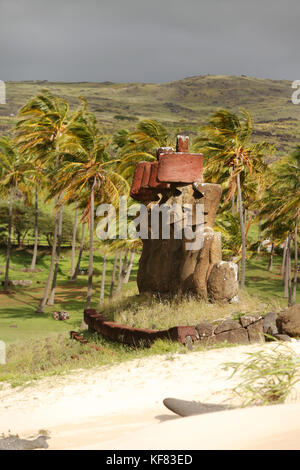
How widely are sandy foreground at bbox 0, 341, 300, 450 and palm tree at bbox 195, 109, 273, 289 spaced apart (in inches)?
580

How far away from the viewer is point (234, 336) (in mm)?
11719

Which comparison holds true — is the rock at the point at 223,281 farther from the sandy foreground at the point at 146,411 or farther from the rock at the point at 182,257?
the sandy foreground at the point at 146,411

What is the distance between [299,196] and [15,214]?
96.8 ft

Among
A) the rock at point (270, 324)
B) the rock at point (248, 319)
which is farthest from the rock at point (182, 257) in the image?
the rock at point (270, 324)

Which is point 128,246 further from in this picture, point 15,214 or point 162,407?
point 15,214

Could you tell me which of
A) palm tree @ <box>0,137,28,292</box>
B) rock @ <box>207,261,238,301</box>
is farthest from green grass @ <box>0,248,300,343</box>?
palm tree @ <box>0,137,28,292</box>

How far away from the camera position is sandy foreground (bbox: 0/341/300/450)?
437 centimetres

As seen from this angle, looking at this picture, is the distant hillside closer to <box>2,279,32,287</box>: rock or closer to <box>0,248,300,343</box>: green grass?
<box>0,248,300,343</box>: green grass

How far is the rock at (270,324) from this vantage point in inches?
449

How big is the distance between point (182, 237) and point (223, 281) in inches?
69.7

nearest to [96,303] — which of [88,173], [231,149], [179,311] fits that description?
[88,173]

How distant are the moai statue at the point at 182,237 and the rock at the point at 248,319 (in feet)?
5.31

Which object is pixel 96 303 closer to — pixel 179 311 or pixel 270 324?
pixel 179 311
